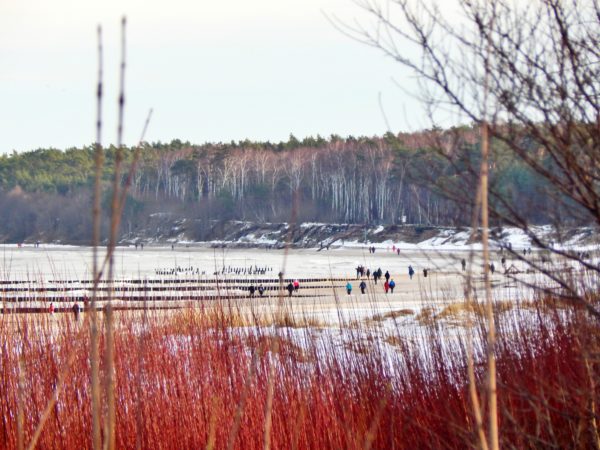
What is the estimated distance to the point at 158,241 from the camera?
297 feet

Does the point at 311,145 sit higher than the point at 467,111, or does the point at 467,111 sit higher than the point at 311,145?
the point at 311,145

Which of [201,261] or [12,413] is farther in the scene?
[201,261]

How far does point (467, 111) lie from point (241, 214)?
272ft

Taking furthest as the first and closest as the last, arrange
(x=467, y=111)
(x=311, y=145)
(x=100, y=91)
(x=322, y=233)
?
(x=311, y=145) < (x=322, y=233) < (x=467, y=111) < (x=100, y=91)

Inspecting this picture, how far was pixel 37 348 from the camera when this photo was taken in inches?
261

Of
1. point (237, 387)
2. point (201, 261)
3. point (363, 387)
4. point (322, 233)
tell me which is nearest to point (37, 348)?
point (237, 387)

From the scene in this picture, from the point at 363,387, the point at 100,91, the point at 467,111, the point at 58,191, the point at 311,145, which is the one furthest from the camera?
the point at 58,191

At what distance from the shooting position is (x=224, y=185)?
3366 inches

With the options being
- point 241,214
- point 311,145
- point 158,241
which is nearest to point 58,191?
point 158,241

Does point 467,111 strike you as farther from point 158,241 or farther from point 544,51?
point 158,241

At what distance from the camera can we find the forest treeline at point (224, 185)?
75.9 meters

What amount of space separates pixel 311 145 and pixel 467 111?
82.4m

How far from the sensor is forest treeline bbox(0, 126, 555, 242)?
7594 centimetres

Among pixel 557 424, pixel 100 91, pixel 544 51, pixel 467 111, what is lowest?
pixel 557 424
